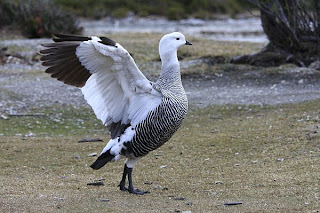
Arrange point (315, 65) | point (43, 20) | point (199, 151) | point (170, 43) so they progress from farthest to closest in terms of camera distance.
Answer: point (43, 20) < point (315, 65) < point (199, 151) < point (170, 43)

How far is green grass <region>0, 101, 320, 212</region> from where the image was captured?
7.27 m

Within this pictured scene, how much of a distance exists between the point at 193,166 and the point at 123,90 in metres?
1.95

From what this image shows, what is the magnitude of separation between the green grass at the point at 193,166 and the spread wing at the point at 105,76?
1.03m

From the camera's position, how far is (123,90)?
8.43 metres

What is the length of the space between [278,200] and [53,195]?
8.94 ft

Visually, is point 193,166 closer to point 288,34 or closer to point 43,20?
point 288,34

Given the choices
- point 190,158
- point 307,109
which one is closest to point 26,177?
point 190,158

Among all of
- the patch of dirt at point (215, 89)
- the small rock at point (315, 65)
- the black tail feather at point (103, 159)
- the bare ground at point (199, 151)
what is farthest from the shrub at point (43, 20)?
the black tail feather at point (103, 159)

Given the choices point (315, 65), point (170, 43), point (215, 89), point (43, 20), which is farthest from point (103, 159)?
point (43, 20)

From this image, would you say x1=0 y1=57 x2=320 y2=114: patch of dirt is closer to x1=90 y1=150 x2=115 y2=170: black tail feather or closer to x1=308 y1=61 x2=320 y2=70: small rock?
x1=308 y1=61 x2=320 y2=70: small rock

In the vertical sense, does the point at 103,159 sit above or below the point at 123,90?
below

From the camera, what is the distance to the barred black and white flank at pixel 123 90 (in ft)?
26.6

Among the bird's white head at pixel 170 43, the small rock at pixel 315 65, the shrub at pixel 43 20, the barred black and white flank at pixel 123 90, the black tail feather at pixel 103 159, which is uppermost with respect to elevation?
the bird's white head at pixel 170 43

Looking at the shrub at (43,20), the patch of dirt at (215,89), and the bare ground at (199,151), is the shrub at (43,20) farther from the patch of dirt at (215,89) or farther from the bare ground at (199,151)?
the patch of dirt at (215,89)
